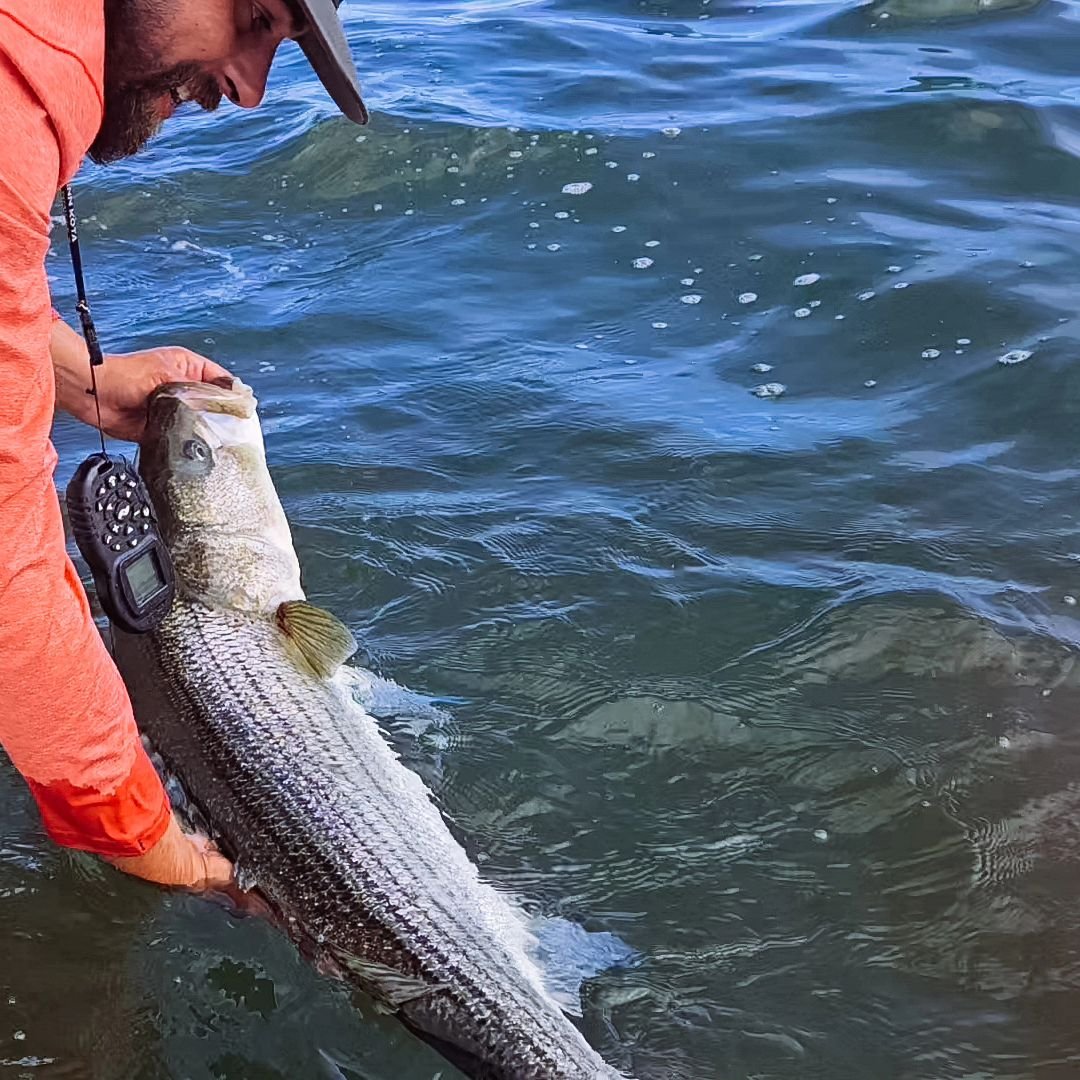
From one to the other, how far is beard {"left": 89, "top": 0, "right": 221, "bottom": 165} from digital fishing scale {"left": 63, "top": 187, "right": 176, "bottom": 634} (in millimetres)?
605

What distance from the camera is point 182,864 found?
140 inches

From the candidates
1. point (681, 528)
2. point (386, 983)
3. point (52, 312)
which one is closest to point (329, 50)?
point (52, 312)

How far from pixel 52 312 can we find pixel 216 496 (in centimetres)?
163

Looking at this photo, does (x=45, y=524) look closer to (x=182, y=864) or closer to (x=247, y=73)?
(x=247, y=73)

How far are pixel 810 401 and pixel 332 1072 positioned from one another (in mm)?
4191

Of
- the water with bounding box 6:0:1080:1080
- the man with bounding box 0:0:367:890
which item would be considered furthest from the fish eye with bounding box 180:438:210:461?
the man with bounding box 0:0:367:890

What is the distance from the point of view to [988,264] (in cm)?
778

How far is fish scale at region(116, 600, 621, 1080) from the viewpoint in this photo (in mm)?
3438

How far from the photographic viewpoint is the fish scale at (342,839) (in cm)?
344

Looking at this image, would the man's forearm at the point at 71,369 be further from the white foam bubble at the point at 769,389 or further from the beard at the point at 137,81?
the white foam bubble at the point at 769,389

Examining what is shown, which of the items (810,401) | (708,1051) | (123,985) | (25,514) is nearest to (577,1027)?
(708,1051)

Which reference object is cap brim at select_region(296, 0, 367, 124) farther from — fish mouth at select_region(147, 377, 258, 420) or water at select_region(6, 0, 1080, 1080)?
water at select_region(6, 0, 1080, 1080)

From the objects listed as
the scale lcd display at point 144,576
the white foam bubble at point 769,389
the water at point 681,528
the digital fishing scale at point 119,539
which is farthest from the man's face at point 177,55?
the white foam bubble at point 769,389

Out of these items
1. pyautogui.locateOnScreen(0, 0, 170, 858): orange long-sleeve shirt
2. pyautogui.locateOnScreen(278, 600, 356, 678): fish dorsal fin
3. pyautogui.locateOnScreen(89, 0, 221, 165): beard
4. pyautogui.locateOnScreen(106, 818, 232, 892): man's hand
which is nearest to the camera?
pyautogui.locateOnScreen(0, 0, 170, 858): orange long-sleeve shirt
